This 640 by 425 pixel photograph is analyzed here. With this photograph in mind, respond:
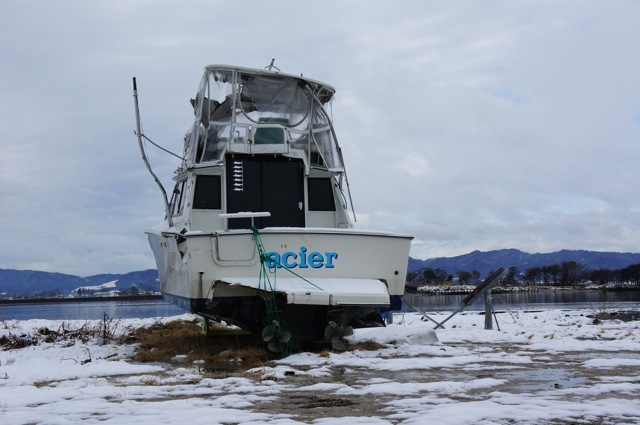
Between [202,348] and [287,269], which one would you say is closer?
[287,269]

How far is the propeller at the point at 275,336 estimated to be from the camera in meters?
9.68

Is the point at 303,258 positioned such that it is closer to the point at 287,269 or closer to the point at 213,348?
the point at 287,269

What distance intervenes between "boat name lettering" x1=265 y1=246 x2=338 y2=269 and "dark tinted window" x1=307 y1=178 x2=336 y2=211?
2377mm

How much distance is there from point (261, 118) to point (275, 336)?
4419mm

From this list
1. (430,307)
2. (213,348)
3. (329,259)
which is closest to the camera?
(329,259)

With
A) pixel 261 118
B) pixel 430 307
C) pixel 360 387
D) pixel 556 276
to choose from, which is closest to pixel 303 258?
pixel 261 118

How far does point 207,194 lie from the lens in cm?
1195

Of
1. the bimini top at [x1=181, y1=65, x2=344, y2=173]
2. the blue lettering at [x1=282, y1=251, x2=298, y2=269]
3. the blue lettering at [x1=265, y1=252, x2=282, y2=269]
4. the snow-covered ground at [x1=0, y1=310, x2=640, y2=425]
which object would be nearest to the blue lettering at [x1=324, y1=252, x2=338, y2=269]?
the blue lettering at [x1=282, y1=251, x2=298, y2=269]

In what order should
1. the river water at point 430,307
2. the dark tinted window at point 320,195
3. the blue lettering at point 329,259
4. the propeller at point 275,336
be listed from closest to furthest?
the propeller at point 275,336 < the blue lettering at point 329,259 < the dark tinted window at point 320,195 < the river water at point 430,307

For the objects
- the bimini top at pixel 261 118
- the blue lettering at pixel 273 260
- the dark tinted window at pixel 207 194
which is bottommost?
the blue lettering at pixel 273 260

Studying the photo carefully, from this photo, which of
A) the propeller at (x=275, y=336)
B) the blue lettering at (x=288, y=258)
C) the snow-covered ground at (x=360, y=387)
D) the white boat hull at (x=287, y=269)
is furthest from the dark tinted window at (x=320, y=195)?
the propeller at (x=275, y=336)

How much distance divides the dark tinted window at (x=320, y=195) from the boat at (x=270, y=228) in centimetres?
2

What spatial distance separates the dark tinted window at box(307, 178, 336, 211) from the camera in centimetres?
1259

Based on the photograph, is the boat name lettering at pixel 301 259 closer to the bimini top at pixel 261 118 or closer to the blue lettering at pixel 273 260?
the blue lettering at pixel 273 260
